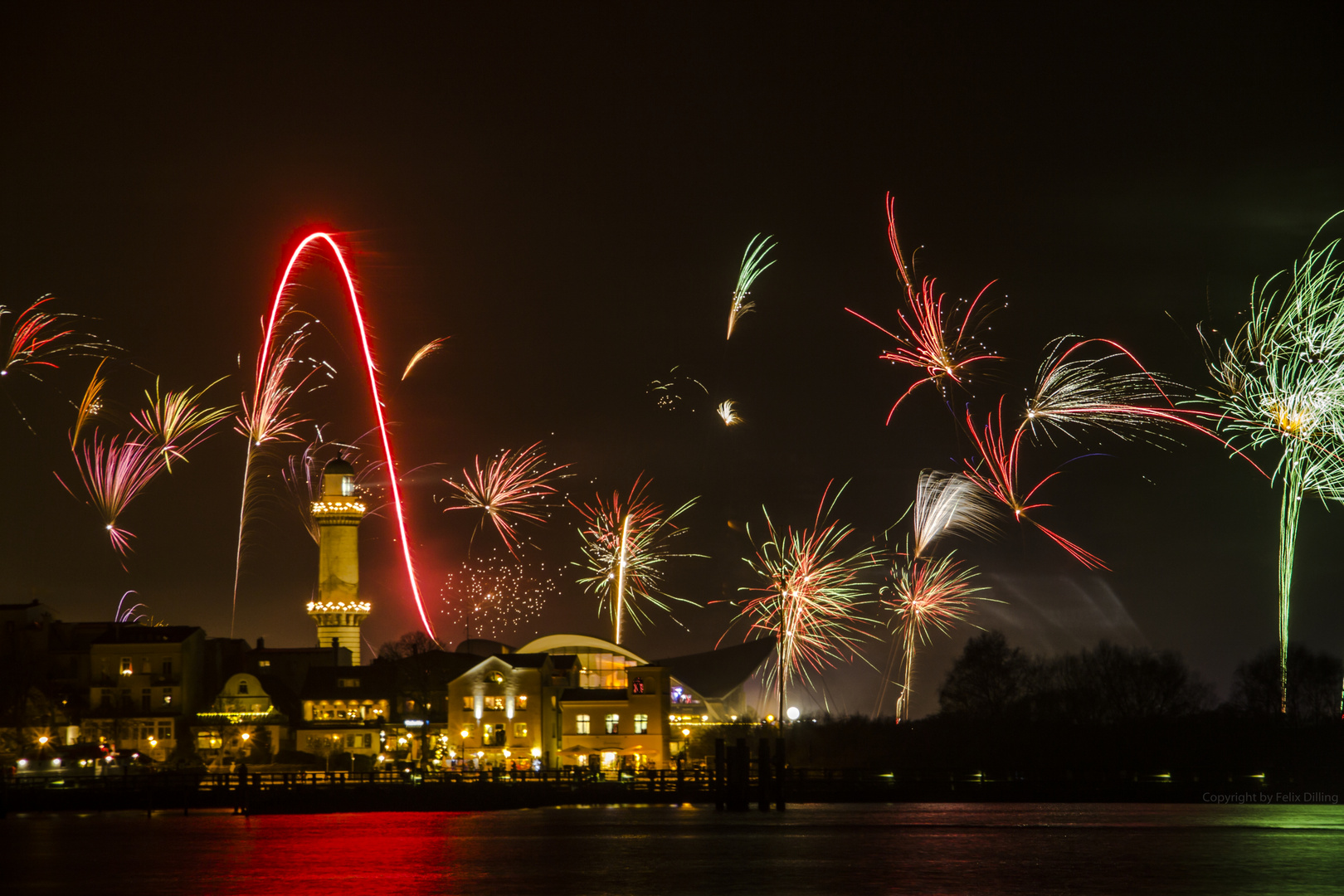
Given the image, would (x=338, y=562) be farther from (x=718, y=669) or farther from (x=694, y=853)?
(x=694, y=853)

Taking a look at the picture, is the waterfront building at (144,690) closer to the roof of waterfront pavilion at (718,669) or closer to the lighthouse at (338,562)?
the lighthouse at (338,562)

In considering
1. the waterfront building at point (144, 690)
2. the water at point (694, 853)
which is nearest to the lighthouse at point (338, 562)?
the waterfront building at point (144, 690)

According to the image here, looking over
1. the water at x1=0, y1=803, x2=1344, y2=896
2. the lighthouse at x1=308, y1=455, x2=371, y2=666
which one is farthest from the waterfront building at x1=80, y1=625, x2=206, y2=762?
the water at x1=0, y1=803, x2=1344, y2=896

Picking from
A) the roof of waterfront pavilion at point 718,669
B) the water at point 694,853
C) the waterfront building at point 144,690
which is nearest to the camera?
the water at point 694,853

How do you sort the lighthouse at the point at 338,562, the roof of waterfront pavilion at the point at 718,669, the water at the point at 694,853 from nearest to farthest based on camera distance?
the water at the point at 694,853, the lighthouse at the point at 338,562, the roof of waterfront pavilion at the point at 718,669

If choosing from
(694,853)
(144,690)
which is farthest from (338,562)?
(694,853)

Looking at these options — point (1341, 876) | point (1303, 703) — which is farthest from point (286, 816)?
point (1303, 703)

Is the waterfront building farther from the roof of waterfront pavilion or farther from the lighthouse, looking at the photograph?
the roof of waterfront pavilion
